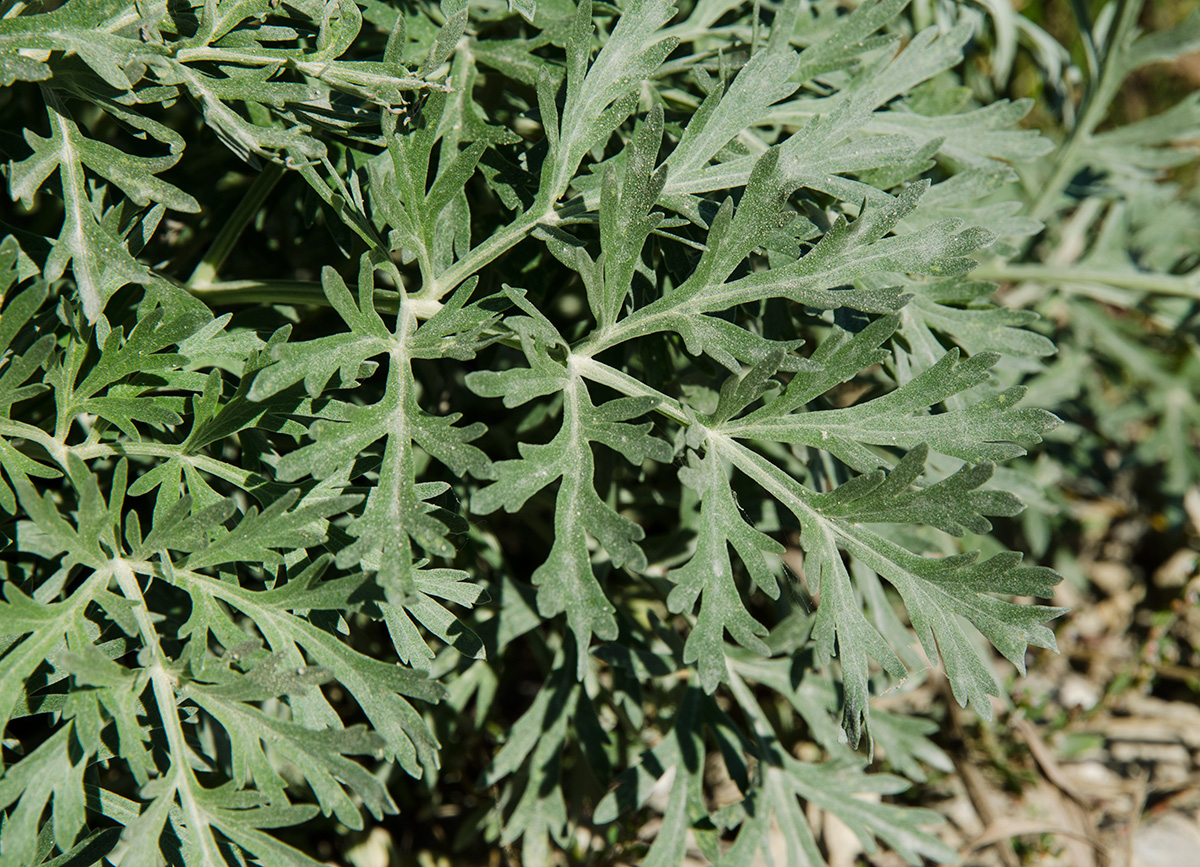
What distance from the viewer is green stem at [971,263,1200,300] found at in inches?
83.8

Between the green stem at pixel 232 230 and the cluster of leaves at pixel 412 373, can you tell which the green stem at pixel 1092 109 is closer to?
the cluster of leaves at pixel 412 373

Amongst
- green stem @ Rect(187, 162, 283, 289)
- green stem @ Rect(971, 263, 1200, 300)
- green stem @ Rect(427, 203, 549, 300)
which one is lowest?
green stem @ Rect(971, 263, 1200, 300)

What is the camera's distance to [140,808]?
1.30 metres

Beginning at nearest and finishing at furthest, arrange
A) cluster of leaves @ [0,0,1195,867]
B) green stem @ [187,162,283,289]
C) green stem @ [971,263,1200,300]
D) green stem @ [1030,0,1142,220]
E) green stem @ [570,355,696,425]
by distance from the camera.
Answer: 1. cluster of leaves @ [0,0,1195,867]
2. green stem @ [570,355,696,425]
3. green stem @ [187,162,283,289]
4. green stem @ [971,263,1200,300]
5. green stem @ [1030,0,1142,220]

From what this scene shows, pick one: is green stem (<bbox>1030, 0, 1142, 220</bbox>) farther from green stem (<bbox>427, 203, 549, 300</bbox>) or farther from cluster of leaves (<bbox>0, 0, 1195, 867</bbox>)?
green stem (<bbox>427, 203, 549, 300</bbox>)

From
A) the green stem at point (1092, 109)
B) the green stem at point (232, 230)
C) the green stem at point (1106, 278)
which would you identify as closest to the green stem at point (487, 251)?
the green stem at point (232, 230)

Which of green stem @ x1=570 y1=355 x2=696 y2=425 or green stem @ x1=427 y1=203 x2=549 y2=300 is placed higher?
green stem @ x1=427 y1=203 x2=549 y2=300

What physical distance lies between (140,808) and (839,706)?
1319 millimetres

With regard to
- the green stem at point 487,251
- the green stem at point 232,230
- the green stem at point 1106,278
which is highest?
the green stem at point 487,251

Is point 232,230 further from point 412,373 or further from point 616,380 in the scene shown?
point 616,380

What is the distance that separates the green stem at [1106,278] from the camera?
213 centimetres

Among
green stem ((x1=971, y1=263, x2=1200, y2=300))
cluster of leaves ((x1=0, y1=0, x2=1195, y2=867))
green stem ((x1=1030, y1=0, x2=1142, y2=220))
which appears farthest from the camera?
green stem ((x1=1030, y1=0, x2=1142, y2=220))

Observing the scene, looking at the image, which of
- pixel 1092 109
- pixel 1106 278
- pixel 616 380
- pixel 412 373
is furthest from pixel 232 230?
pixel 1092 109

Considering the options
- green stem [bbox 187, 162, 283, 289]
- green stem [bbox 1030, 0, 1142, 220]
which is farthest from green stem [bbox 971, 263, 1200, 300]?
green stem [bbox 187, 162, 283, 289]
